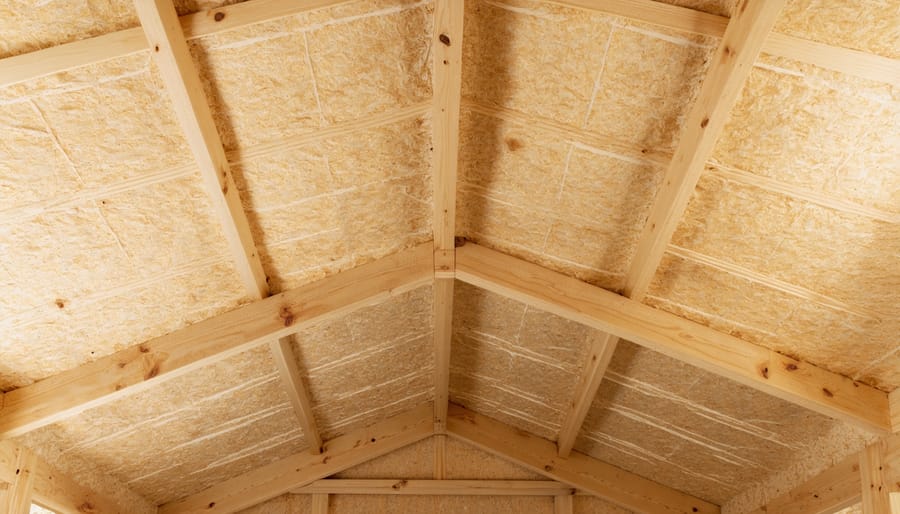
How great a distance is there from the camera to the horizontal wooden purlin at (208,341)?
3.14m

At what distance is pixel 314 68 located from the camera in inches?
100

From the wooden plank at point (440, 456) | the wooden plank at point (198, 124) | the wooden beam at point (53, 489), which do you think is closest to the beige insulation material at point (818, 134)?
the wooden plank at point (198, 124)

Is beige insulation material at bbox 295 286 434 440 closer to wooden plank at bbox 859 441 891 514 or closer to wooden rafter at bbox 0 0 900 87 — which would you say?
wooden rafter at bbox 0 0 900 87

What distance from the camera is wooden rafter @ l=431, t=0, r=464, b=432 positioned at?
2.48 metres

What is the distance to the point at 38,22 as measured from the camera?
205 centimetres

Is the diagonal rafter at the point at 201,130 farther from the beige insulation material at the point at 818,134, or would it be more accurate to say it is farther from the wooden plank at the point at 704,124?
the beige insulation material at the point at 818,134

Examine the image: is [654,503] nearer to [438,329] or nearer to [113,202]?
[438,329]

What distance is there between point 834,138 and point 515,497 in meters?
4.12

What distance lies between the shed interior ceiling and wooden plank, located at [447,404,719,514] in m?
1.18

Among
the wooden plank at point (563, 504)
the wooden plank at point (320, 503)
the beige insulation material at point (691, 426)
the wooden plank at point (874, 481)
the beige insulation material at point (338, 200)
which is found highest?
the beige insulation material at point (338, 200)

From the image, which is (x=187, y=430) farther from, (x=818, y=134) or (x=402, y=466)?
(x=818, y=134)

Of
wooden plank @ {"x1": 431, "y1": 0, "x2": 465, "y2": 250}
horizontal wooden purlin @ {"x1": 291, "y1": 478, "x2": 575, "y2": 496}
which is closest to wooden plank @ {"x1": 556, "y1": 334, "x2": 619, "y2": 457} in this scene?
horizontal wooden purlin @ {"x1": 291, "y1": 478, "x2": 575, "y2": 496}

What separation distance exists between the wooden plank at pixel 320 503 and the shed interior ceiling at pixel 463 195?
1.62 m

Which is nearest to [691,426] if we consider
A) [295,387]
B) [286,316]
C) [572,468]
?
[572,468]
